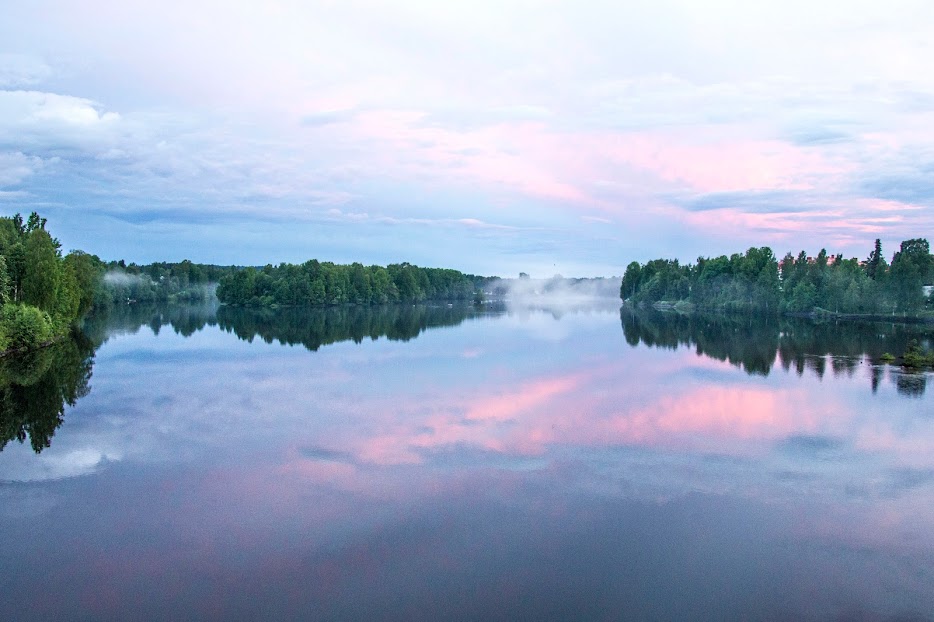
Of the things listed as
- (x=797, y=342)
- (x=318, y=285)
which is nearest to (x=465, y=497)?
(x=797, y=342)

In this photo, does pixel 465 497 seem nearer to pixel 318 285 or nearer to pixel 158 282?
pixel 318 285

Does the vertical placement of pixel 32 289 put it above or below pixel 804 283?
below

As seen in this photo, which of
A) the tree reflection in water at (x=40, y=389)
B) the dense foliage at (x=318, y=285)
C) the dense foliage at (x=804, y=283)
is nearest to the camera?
the tree reflection in water at (x=40, y=389)

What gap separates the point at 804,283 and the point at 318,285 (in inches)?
2667

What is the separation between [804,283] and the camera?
81.1 m

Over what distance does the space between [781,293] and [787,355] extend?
2015 inches

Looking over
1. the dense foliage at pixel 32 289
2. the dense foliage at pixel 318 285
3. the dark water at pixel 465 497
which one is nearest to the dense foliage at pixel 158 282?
the dense foliage at pixel 318 285

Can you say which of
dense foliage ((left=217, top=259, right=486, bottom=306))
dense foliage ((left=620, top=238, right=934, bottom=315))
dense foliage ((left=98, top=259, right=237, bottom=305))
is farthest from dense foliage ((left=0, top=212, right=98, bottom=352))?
dense foliage ((left=620, top=238, right=934, bottom=315))

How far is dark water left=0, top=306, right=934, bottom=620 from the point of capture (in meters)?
9.55

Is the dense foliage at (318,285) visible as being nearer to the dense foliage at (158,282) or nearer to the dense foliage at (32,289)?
the dense foliage at (158,282)

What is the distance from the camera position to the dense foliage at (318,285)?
100625 mm

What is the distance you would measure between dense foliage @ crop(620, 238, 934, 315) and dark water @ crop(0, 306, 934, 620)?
47389 mm

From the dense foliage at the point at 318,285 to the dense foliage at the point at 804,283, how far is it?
46.7m

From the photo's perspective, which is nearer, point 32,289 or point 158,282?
point 32,289
